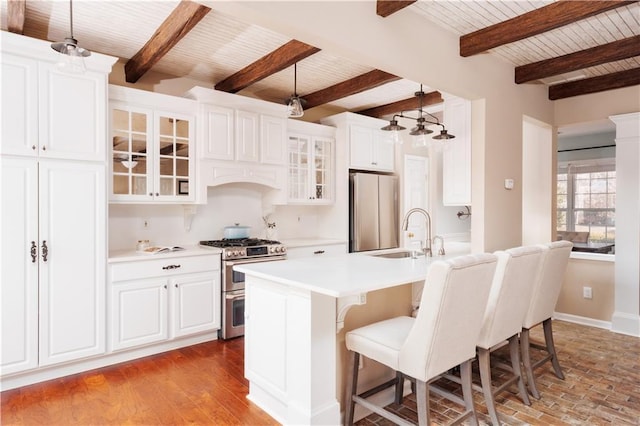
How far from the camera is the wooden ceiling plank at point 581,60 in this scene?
2961mm

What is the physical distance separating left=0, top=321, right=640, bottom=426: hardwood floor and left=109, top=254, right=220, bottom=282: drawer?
720mm

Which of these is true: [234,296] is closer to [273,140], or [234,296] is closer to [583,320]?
[273,140]

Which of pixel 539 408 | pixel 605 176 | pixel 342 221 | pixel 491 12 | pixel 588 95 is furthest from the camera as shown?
pixel 605 176

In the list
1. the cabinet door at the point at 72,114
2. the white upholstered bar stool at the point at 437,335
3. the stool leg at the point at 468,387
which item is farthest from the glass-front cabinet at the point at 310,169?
the stool leg at the point at 468,387

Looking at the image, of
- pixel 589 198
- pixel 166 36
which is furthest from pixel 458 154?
pixel 589 198

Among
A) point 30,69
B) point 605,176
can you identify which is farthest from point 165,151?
point 605,176

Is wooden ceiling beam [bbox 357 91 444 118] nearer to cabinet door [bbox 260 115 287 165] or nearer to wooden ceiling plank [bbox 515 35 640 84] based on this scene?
wooden ceiling plank [bbox 515 35 640 84]

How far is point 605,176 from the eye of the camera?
20.6ft

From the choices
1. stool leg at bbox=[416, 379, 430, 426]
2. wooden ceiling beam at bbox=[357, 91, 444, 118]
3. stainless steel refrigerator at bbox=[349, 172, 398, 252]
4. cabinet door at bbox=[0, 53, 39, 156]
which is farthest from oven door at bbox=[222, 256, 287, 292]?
wooden ceiling beam at bbox=[357, 91, 444, 118]

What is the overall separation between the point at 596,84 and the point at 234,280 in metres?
4.12

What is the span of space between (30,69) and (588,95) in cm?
513

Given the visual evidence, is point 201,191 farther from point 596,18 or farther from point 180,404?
point 596,18

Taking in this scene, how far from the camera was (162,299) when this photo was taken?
10.9 ft

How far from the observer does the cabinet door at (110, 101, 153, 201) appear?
327cm
